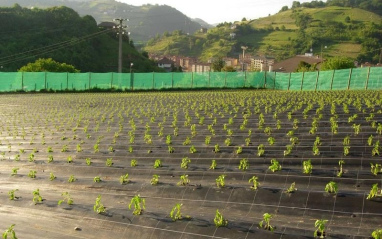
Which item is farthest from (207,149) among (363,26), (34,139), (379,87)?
(363,26)

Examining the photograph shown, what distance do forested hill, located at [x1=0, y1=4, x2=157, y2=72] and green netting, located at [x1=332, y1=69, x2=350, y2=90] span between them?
130ft

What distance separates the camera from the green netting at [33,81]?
Result: 3106 centimetres

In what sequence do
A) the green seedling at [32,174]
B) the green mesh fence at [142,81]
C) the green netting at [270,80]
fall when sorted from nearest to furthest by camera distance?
the green seedling at [32,174] < the green mesh fence at [142,81] < the green netting at [270,80]

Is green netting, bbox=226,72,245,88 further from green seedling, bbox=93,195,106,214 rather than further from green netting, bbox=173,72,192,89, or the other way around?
green seedling, bbox=93,195,106,214

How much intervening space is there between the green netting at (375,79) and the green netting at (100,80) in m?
21.1

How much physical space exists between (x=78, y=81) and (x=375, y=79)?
23570 millimetres

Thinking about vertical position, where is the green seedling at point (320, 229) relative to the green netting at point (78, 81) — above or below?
below

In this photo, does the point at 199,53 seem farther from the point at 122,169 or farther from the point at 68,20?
the point at 122,169

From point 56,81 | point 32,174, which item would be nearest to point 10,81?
point 56,81

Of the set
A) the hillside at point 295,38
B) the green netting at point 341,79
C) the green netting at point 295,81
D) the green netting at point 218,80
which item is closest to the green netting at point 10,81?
the green netting at point 218,80

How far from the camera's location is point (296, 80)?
28859mm

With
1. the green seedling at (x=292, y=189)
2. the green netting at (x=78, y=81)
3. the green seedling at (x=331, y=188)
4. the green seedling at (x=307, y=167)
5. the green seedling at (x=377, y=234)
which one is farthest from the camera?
the green netting at (x=78, y=81)

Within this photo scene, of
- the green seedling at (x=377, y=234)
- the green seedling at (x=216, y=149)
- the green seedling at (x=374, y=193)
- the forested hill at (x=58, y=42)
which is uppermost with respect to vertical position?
the forested hill at (x=58, y=42)

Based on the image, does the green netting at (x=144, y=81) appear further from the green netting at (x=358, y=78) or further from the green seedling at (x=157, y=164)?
the green seedling at (x=157, y=164)
